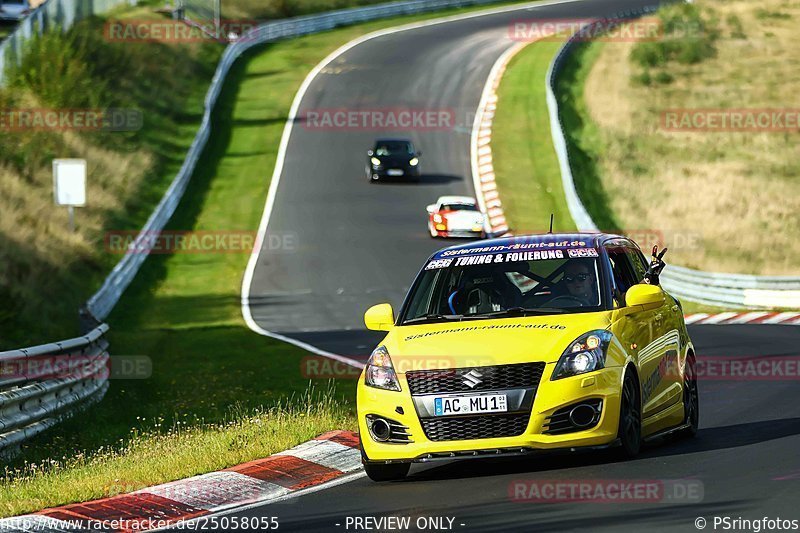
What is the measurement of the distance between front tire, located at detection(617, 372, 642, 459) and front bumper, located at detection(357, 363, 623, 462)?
0.44 ft

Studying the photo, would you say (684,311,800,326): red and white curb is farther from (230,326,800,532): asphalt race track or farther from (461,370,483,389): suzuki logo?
(461,370,483,389): suzuki logo

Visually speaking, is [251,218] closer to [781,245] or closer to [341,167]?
[341,167]

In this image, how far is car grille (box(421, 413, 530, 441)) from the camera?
31.7 feet

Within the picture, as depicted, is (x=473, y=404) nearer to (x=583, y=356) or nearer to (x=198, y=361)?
(x=583, y=356)

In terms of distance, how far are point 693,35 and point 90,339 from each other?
179 feet

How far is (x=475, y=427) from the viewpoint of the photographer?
9.71 metres

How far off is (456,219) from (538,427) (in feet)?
91.7

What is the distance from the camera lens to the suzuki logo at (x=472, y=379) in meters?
9.70

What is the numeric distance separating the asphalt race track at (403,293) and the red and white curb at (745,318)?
4.84 ft

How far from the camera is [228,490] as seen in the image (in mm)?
9695

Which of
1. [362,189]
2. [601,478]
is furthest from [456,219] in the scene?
[601,478]

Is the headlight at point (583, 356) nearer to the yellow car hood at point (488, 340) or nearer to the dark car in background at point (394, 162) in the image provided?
the yellow car hood at point (488, 340)

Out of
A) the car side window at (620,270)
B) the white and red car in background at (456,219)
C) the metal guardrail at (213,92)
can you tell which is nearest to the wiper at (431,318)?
the car side window at (620,270)

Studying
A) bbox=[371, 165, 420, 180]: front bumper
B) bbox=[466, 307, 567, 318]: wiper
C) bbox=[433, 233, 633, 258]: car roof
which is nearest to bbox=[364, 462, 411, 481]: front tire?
bbox=[466, 307, 567, 318]: wiper
